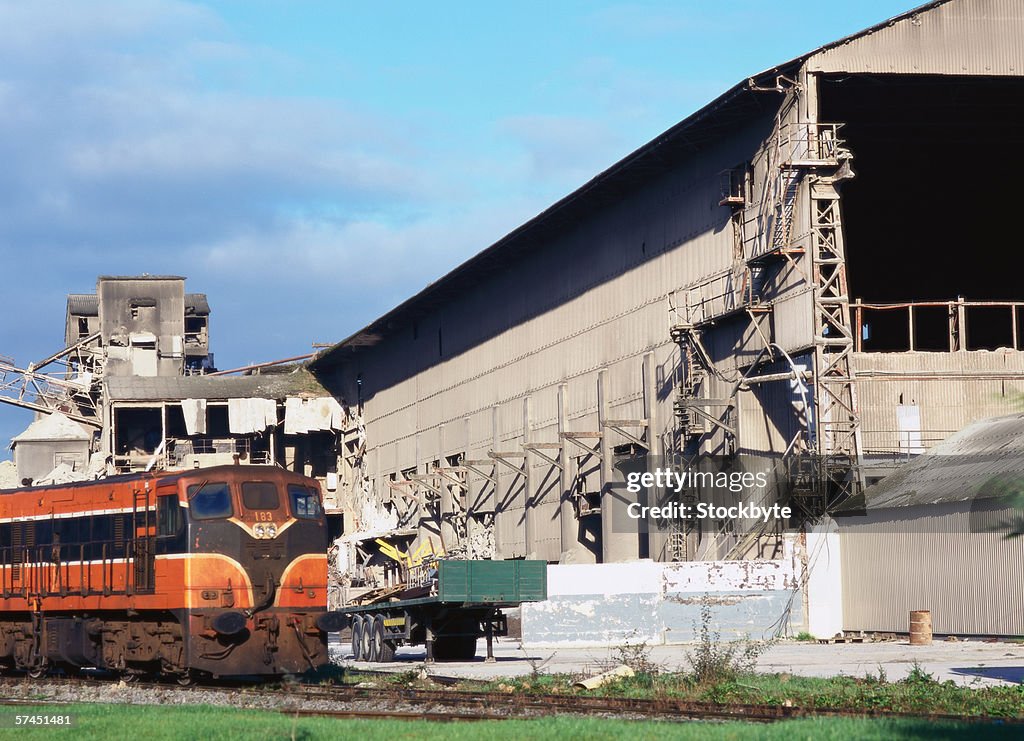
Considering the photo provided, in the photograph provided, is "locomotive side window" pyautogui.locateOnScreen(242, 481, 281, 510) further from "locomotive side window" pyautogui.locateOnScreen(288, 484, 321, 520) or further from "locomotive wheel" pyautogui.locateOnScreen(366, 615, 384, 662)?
"locomotive wheel" pyautogui.locateOnScreen(366, 615, 384, 662)

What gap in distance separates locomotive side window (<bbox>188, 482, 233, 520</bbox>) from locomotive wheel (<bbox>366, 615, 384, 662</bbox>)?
879 centimetres

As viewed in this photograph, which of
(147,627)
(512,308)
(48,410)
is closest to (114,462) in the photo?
(48,410)

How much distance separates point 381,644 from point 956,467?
50.0 ft

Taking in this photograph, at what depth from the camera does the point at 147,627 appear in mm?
22531

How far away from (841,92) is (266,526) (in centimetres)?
2357

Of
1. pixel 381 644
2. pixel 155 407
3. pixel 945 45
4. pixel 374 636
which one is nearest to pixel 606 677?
pixel 381 644

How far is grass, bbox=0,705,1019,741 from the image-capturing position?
13141mm

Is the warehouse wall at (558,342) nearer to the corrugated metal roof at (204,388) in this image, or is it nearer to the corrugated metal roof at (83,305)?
the corrugated metal roof at (204,388)

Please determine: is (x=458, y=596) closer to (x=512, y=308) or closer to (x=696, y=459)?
(x=696, y=459)

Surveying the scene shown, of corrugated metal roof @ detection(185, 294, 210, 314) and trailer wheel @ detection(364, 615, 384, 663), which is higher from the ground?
corrugated metal roof @ detection(185, 294, 210, 314)

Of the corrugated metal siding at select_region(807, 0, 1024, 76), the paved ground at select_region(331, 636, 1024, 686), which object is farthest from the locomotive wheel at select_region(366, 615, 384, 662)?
the corrugated metal siding at select_region(807, 0, 1024, 76)

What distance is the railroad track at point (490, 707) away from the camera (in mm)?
15703

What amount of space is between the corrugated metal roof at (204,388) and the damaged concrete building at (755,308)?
51.8 ft

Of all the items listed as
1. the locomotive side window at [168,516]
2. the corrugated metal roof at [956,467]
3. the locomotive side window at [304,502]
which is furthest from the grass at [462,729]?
the corrugated metal roof at [956,467]
